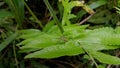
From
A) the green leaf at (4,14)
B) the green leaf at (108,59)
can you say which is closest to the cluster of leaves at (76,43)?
the green leaf at (108,59)

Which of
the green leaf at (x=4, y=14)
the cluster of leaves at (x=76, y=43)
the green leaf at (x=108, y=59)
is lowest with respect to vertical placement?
the green leaf at (x=108, y=59)

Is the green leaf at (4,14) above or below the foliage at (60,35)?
above

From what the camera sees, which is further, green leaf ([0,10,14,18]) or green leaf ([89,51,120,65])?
green leaf ([0,10,14,18])

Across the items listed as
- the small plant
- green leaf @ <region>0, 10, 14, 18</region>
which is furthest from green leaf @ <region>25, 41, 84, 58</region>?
green leaf @ <region>0, 10, 14, 18</region>

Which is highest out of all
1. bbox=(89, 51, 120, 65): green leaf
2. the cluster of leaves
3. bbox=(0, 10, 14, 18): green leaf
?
bbox=(0, 10, 14, 18): green leaf

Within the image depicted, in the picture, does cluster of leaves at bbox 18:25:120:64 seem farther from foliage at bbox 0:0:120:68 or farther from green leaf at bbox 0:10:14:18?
green leaf at bbox 0:10:14:18

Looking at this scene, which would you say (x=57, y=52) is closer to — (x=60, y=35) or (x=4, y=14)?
(x=60, y=35)

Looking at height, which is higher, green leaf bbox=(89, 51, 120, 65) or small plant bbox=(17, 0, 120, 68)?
small plant bbox=(17, 0, 120, 68)

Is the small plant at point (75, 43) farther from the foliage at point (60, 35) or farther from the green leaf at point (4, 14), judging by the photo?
the green leaf at point (4, 14)

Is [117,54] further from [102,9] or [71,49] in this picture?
[71,49]

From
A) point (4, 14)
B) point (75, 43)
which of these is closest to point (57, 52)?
point (75, 43)

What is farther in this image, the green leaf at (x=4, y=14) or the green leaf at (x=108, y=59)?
the green leaf at (x=4, y=14)
